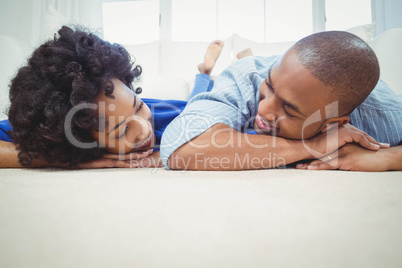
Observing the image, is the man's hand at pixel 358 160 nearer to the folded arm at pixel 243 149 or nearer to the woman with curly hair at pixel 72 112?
the folded arm at pixel 243 149

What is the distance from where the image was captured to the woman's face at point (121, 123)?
26.0 inches

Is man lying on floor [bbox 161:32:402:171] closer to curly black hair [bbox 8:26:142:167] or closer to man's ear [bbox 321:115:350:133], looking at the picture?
man's ear [bbox 321:115:350:133]

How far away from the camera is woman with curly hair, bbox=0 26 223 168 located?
64 centimetres

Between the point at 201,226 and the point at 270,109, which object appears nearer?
the point at 201,226

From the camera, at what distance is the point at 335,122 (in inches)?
26.8

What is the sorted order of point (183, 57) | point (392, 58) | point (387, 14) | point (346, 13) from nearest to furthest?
point (392, 58)
point (183, 57)
point (387, 14)
point (346, 13)

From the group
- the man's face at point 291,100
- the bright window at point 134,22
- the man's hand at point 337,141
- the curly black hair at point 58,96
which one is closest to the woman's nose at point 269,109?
the man's face at point 291,100

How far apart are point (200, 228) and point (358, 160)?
59cm

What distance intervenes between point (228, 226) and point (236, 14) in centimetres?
292

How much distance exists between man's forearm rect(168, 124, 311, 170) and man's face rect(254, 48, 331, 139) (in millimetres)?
83

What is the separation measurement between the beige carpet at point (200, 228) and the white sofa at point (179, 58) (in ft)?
3.03

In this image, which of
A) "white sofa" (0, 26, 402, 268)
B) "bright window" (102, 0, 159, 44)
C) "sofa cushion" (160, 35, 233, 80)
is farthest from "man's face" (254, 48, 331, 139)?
"bright window" (102, 0, 159, 44)

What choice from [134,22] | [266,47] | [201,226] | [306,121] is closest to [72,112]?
[201,226]

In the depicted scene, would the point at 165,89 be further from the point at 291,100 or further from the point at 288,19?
the point at 288,19
